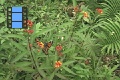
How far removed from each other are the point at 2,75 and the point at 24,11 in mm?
736

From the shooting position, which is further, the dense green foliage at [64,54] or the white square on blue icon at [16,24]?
the dense green foliage at [64,54]

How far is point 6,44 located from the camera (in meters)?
2.64

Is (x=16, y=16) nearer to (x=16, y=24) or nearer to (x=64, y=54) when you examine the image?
(x=16, y=24)

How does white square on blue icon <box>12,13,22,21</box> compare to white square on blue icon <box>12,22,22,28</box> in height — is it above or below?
above

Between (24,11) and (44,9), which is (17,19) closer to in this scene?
(24,11)

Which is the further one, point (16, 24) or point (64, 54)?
point (64, 54)
